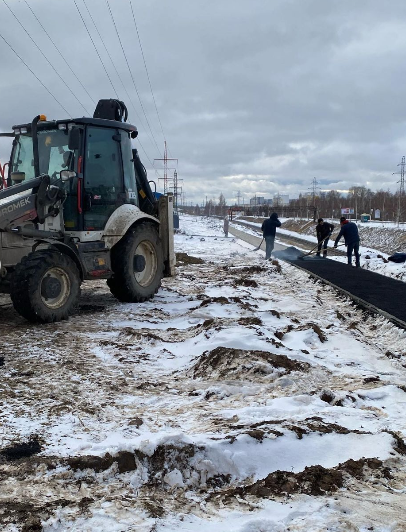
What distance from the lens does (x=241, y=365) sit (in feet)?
16.3

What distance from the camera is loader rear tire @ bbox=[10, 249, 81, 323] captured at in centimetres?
636

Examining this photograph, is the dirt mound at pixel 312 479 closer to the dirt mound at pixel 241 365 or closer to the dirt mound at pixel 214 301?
the dirt mound at pixel 241 365

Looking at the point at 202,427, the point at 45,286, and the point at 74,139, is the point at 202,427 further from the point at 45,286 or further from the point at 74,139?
the point at 74,139

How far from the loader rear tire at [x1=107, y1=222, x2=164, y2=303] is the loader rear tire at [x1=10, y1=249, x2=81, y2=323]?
1092 millimetres

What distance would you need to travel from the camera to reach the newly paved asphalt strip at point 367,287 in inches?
329

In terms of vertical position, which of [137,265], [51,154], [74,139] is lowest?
[137,265]

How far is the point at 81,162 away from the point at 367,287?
21.7ft

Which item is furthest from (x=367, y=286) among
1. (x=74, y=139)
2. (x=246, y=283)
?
(x=74, y=139)

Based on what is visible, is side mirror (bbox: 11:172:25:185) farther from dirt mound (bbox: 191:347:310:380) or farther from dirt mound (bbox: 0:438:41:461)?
dirt mound (bbox: 0:438:41:461)

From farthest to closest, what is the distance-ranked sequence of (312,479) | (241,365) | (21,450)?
(241,365) → (21,450) → (312,479)

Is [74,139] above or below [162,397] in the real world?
above

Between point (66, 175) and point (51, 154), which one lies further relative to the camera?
point (51, 154)

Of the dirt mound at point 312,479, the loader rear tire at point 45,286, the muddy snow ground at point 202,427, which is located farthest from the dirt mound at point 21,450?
the loader rear tire at point 45,286

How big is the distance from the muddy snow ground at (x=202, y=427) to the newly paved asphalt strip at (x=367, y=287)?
1373 mm
